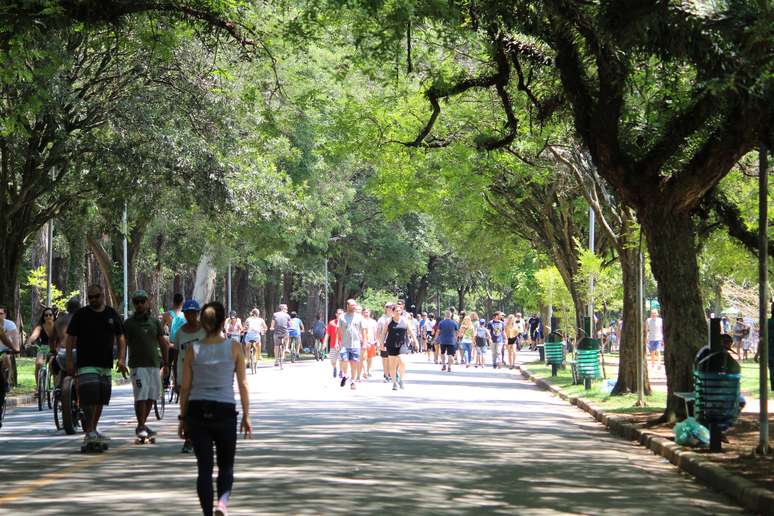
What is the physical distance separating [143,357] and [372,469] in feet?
13.6

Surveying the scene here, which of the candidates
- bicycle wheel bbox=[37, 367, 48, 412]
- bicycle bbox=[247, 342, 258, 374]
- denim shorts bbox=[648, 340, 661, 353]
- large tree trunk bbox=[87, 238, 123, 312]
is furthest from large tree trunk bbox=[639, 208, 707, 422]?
large tree trunk bbox=[87, 238, 123, 312]

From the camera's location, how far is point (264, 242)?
4809 cm

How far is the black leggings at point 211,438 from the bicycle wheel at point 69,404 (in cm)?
833

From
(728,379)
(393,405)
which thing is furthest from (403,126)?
(728,379)

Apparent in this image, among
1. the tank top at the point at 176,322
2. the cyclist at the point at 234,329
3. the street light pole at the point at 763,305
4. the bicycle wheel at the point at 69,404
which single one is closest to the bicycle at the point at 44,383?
the tank top at the point at 176,322

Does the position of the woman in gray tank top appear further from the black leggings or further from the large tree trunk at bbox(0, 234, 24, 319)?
the large tree trunk at bbox(0, 234, 24, 319)

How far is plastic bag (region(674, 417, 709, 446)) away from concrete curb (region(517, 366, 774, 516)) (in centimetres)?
11

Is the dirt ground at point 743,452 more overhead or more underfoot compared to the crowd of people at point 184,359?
more underfoot

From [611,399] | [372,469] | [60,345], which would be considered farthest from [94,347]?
[611,399]

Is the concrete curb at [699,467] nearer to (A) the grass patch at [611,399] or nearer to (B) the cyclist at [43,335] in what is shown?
(A) the grass patch at [611,399]

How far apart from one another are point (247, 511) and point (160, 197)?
67.9 ft

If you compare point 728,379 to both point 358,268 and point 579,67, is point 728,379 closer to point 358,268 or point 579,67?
point 579,67

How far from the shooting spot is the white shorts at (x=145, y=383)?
15867 millimetres

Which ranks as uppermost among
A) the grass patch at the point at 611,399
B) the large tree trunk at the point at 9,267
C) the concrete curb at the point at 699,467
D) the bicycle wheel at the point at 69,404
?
the large tree trunk at the point at 9,267
